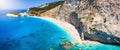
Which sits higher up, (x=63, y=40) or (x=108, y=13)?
(x=108, y=13)

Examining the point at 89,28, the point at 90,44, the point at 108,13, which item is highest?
the point at 108,13

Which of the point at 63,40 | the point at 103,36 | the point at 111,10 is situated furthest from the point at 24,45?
the point at 111,10

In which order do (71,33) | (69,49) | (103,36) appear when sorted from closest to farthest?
(69,49), (103,36), (71,33)

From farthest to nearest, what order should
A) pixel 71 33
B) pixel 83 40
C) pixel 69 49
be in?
pixel 71 33 < pixel 83 40 < pixel 69 49

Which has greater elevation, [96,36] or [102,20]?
[102,20]

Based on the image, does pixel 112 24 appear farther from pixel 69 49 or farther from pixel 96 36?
pixel 69 49

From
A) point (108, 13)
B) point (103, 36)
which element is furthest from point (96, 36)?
point (108, 13)

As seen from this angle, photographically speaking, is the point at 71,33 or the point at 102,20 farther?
the point at 71,33

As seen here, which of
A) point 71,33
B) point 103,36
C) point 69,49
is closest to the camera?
point 69,49

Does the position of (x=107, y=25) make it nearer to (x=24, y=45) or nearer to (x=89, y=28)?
(x=89, y=28)
